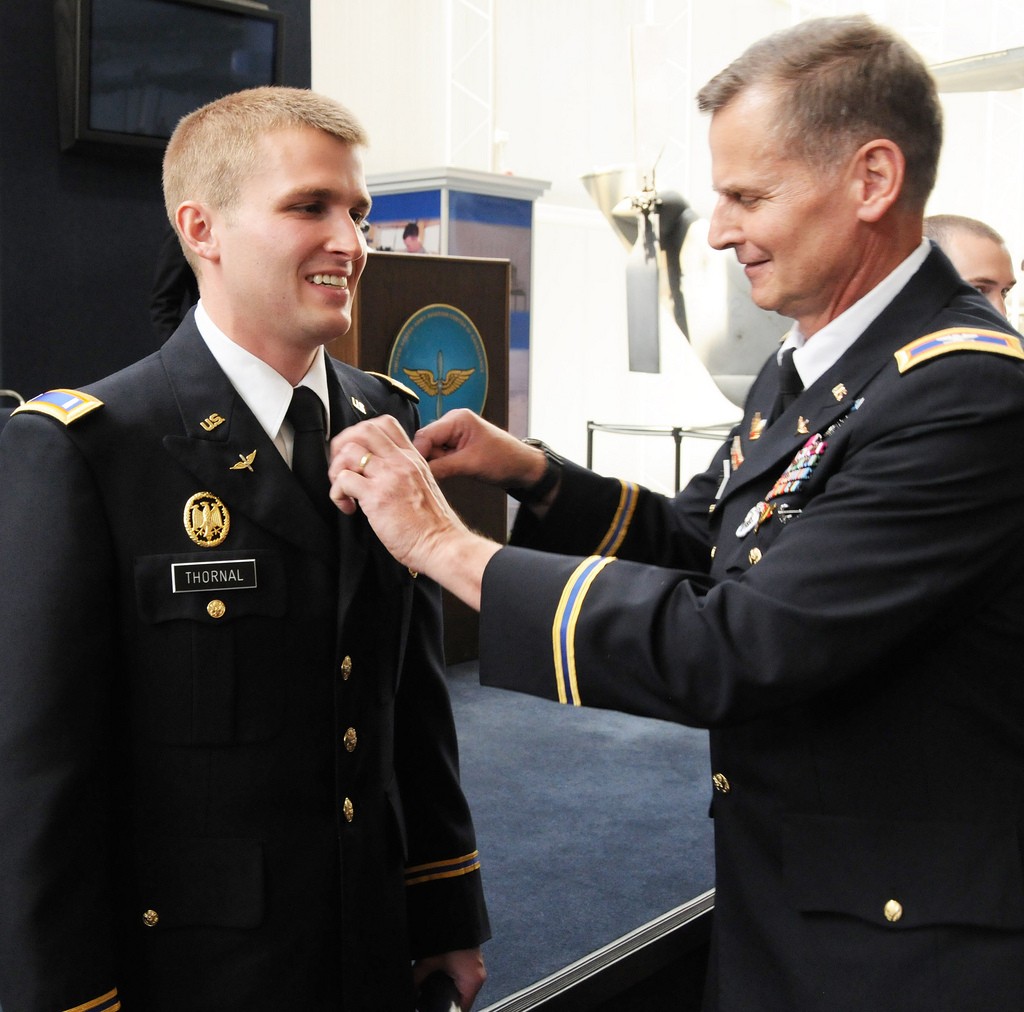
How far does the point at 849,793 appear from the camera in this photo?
53.1 inches

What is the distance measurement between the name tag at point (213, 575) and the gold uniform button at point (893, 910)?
2.62ft

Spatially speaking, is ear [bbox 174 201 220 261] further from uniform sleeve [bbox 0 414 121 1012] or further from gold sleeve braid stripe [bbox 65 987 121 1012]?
gold sleeve braid stripe [bbox 65 987 121 1012]

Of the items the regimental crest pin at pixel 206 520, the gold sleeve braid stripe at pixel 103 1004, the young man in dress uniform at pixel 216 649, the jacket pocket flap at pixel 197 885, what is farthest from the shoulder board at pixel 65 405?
the gold sleeve braid stripe at pixel 103 1004

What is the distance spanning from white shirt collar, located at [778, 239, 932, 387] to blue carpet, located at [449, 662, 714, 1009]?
164 cm

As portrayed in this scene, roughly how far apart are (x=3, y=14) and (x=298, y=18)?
133cm

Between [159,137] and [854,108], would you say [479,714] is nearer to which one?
[159,137]

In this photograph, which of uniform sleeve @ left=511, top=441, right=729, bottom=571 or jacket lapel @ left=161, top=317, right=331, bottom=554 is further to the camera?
uniform sleeve @ left=511, top=441, right=729, bottom=571

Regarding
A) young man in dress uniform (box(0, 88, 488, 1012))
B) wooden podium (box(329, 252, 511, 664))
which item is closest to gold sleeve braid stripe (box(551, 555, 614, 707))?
young man in dress uniform (box(0, 88, 488, 1012))

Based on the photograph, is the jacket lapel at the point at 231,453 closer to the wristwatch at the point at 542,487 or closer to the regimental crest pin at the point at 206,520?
the regimental crest pin at the point at 206,520

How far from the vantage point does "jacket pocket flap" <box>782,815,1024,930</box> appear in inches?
51.0

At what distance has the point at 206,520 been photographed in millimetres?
1383

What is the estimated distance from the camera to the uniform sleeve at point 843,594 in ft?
4.14

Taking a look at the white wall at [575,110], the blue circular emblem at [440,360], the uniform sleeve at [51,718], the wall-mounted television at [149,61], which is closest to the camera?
the uniform sleeve at [51,718]

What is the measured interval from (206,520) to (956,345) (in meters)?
0.86
